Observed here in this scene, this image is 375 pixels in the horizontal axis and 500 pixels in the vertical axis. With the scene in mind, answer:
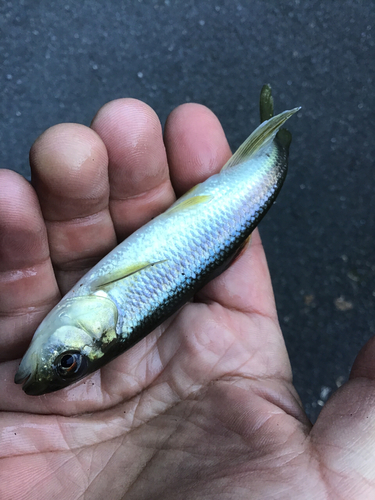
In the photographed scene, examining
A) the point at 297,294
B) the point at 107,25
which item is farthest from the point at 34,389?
the point at 107,25

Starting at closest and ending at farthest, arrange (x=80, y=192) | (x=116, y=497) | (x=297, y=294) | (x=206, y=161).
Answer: (x=116, y=497) < (x=80, y=192) < (x=206, y=161) < (x=297, y=294)

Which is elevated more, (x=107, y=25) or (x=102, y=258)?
(x=107, y=25)

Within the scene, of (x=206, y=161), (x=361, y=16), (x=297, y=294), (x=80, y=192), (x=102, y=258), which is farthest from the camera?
(x=361, y=16)

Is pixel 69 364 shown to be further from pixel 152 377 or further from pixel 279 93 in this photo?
pixel 279 93

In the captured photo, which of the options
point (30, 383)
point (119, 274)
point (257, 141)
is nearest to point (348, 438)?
point (119, 274)

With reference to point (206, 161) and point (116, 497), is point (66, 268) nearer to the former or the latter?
point (206, 161)

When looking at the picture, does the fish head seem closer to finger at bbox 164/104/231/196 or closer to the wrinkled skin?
the wrinkled skin
